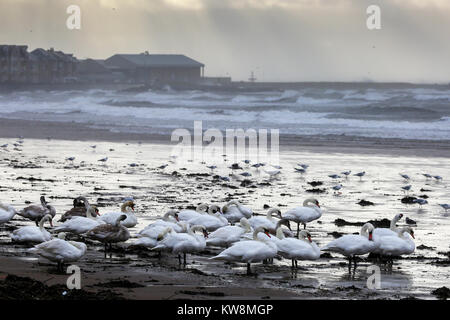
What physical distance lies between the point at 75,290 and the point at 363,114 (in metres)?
48.9

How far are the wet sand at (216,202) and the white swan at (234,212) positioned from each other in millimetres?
1225

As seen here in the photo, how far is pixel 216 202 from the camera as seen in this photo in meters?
17.9

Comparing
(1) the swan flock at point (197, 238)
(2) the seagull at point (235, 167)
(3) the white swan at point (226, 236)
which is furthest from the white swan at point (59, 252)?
(2) the seagull at point (235, 167)

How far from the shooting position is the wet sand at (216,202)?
1043cm

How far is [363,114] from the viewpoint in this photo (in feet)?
186

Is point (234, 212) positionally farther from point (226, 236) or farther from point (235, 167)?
point (235, 167)

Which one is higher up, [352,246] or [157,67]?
[157,67]

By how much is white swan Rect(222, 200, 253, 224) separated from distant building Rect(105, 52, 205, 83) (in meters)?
131

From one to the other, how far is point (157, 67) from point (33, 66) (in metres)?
22.2

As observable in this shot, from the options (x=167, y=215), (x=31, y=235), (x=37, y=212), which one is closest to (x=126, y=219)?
(x=167, y=215)

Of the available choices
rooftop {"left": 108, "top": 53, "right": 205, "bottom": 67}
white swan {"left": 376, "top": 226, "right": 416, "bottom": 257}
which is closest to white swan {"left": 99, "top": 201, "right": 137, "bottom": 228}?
white swan {"left": 376, "top": 226, "right": 416, "bottom": 257}
